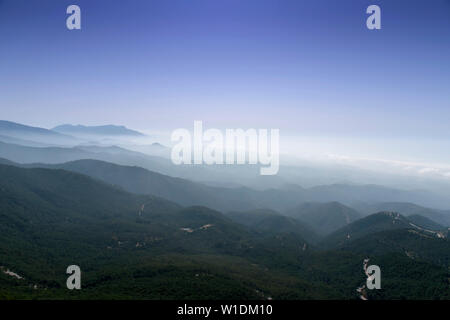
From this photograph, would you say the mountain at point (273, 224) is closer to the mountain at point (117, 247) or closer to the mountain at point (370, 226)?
the mountain at point (370, 226)

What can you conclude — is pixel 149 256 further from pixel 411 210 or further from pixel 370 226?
pixel 411 210

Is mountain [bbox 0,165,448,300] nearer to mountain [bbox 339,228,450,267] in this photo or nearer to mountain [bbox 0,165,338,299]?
mountain [bbox 0,165,338,299]

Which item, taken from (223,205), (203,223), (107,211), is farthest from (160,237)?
(223,205)

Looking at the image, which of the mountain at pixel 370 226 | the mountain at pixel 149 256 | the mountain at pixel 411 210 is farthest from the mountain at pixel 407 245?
the mountain at pixel 411 210

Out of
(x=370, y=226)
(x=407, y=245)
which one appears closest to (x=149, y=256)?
(x=407, y=245)

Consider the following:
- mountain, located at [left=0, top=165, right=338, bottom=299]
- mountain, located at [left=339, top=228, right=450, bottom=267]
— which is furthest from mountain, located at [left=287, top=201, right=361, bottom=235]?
mountain, located at [left=0, top=165, right=338, bottom=299]

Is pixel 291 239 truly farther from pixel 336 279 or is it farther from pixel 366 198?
pixel 366 198
